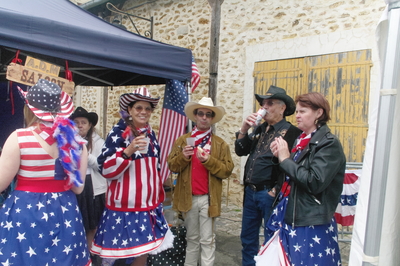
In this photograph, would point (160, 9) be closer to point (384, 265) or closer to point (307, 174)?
point (307, 174)

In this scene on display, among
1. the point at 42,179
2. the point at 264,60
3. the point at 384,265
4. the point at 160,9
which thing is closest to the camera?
the point at 384,265

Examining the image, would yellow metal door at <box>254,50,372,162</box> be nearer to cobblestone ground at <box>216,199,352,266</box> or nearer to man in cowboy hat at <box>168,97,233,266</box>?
cobblestone ground at <box>216,199,352,266</box>

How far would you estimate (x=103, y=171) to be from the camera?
265 centimetres

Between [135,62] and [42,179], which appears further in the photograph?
[135,62]

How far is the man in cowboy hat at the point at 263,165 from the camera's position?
286 centimetres

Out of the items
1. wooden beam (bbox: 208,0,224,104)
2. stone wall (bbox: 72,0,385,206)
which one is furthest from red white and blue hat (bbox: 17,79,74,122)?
wooden beam (bbox: 208,0,224,104)

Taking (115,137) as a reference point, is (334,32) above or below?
above

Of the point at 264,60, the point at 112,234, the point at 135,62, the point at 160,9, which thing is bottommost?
the point at 112,234

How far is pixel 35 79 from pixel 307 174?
2.18 meters

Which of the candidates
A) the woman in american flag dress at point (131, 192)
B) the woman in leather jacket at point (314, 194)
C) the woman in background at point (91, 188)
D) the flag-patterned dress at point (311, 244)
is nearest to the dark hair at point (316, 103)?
the woman in leather jacket at point (314, 194)

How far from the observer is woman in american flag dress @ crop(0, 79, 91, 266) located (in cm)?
195

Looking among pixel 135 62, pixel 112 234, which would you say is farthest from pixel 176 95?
pixel 112 234

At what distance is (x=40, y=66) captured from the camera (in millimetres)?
2547

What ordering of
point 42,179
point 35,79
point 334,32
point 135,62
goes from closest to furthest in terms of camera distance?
1. point 42,179
2. point 35,79
3. point 135,62
4. point 334,32
